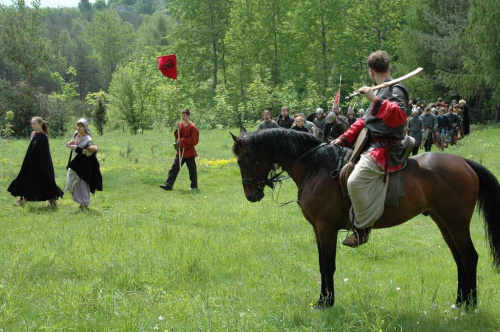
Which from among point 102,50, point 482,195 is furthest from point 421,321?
point 102,50

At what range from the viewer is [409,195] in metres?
5.56

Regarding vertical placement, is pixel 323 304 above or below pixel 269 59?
below

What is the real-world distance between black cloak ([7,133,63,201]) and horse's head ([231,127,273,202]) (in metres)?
7.33

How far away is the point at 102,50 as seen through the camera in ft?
322

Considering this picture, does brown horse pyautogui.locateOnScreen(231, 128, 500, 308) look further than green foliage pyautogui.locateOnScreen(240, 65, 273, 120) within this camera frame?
No

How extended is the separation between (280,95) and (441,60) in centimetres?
1363

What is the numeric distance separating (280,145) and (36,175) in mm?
7898

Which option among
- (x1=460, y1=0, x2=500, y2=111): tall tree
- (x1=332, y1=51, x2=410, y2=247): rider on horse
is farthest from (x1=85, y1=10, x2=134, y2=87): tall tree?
(x1=332, y1=51, x2=410, y2=247): rider on horse

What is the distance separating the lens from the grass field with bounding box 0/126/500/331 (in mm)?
4977

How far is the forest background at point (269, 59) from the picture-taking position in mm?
32906

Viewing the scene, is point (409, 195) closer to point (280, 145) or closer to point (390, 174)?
point (390, 174)

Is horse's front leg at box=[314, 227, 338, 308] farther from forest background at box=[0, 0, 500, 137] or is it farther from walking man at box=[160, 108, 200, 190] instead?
forest background at box=[0, 0, 500, 137]

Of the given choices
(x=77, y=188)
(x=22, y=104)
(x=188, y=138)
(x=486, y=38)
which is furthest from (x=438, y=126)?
(x=22, y=104)

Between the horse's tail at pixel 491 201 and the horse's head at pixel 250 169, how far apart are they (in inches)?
101
